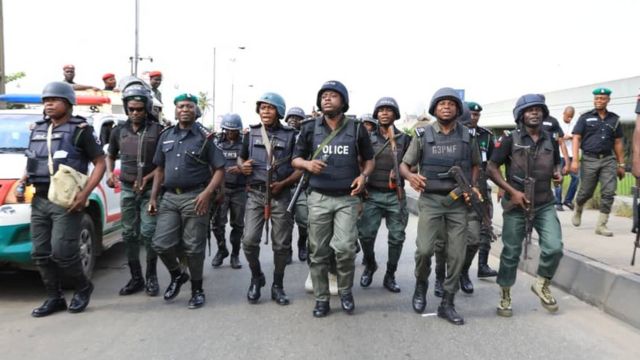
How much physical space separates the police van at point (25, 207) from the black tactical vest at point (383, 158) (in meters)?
2.96

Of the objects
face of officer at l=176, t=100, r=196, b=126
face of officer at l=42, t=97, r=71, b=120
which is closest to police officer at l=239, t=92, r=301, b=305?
face of officer at l=176, t=100, r=196, b=126

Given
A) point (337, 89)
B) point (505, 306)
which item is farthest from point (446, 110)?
point (505, 306)

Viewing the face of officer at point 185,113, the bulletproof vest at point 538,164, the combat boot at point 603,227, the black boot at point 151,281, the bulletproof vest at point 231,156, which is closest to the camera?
the bulletproof vest at point 538,164

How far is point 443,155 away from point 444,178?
19cm

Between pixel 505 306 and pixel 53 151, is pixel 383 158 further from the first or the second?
pixel 53 151

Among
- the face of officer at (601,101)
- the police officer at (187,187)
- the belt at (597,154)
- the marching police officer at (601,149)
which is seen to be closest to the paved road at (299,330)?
the police officer at (187,187)

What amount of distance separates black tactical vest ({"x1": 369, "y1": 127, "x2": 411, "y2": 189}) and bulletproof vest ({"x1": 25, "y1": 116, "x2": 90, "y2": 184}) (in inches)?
111

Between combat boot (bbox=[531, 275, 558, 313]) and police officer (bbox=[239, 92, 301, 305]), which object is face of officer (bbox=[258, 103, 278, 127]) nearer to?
police officer (bbox=[239, 92, 301, 305])

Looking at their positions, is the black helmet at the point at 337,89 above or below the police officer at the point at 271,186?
above

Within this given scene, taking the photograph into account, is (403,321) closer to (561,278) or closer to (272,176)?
(272,176)

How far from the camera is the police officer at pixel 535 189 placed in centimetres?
452

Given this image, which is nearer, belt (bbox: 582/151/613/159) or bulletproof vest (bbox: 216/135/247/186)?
bulletproof vest (bbox: 216/135/247/186)

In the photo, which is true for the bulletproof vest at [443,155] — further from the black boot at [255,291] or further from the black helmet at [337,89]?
the black boot at [255,291]

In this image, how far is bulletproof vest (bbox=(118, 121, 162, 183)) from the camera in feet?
16.9
